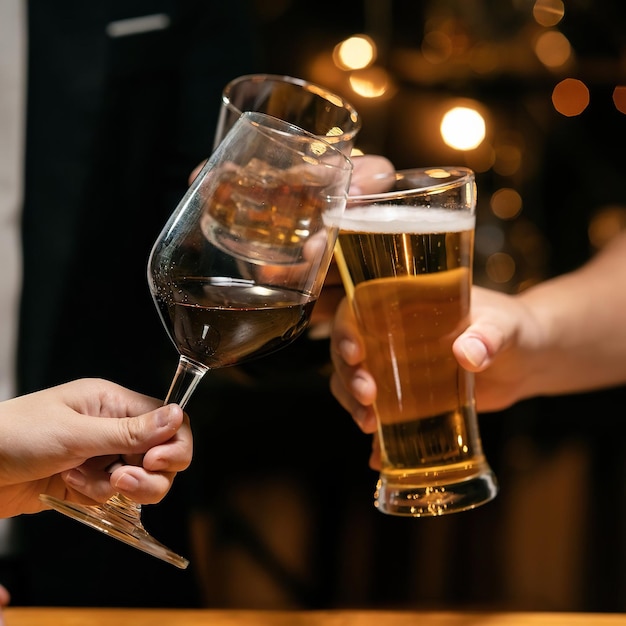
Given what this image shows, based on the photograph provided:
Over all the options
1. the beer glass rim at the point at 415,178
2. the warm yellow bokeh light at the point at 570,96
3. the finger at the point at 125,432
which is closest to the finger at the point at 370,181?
the beer glass rim at the point at 415,178

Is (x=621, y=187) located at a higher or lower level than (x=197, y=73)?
lower

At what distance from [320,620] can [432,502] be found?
0.16m

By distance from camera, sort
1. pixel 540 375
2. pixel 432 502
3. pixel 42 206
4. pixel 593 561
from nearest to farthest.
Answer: pixel 432 502 < pixel 540 375 < pixel 42 206 < pixel 593 561

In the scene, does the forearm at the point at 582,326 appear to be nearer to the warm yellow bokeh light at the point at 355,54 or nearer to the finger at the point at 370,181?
the finger at the point at 370,181

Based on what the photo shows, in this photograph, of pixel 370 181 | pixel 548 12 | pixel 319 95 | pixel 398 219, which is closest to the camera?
pixel 398 219

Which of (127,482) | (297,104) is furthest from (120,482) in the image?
(297,104)

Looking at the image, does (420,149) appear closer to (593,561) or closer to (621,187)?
(621,187)

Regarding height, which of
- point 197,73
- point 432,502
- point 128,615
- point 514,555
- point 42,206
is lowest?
point 514,555

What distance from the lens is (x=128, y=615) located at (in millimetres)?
799

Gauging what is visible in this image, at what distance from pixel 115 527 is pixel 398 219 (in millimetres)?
344

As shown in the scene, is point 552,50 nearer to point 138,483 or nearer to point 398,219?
point 398,219

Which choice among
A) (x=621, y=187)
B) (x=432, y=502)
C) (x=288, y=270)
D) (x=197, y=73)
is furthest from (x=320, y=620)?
(x=621, y=187)

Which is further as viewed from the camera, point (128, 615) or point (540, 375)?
point (540, 375)

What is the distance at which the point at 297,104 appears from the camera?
0.98 meters
